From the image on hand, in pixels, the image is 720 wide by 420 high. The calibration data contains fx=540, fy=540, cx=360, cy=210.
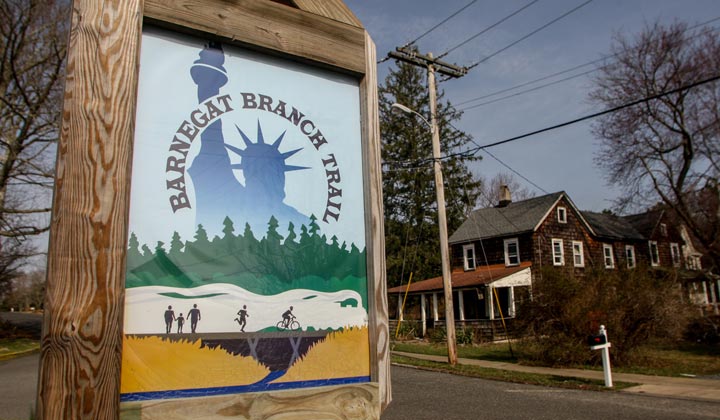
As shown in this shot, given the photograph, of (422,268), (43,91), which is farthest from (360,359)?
(422,268)

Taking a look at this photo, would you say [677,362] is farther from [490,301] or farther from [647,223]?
[647,223]

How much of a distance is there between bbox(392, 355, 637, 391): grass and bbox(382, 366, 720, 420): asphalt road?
559 millimetres

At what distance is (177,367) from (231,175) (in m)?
0.79

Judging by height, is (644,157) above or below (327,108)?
above

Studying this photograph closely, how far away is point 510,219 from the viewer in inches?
1273

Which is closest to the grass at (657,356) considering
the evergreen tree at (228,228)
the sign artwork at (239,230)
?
the sign artwork at (239,230)

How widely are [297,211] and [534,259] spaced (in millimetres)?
29052

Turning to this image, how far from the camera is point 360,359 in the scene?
2445 millimetres

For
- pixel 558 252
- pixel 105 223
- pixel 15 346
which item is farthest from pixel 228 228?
pixel 558 252

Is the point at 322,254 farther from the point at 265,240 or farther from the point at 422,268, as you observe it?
the point at 422,268

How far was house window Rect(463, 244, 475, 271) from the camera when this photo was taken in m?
32.8

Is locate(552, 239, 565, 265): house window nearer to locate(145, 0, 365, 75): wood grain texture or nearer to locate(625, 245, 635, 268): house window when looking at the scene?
locate(625, 245, 635, 268): house window

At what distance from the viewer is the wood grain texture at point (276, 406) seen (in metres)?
1.92

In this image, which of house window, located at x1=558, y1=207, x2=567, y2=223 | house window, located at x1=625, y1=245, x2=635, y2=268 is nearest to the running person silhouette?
house window, located at x1=558, y1=207, x2=567, y2=223
